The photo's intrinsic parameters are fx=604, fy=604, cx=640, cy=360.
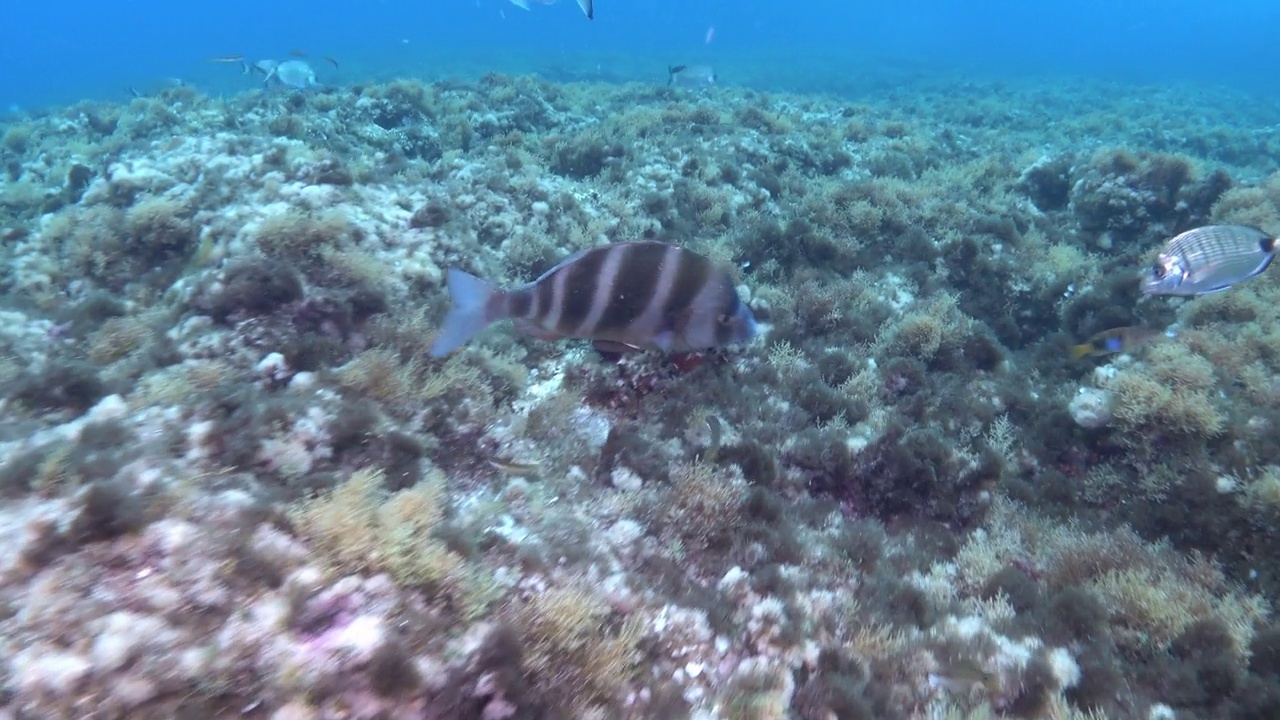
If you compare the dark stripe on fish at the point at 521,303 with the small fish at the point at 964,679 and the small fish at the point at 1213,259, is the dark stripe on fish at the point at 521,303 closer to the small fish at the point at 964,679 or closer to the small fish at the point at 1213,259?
the small fish at the point at 964,679

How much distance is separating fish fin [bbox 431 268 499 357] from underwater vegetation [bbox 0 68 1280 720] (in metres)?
0.70

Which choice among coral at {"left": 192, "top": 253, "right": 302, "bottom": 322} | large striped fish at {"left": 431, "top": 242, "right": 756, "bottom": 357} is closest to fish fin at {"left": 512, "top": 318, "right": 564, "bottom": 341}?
large striped fish at {"left": 431, "top": 242, "right": 756, "bottom": 357}

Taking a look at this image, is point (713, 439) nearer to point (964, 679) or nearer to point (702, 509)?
point (702, 509)

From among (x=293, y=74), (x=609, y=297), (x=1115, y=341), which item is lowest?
(x=1115, y=341)

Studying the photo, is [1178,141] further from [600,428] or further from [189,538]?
[189,538]

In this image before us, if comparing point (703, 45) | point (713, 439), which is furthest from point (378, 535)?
point (703, 45)

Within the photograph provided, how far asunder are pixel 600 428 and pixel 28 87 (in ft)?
227

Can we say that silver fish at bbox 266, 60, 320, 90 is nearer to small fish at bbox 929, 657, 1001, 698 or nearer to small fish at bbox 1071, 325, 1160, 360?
small fish at bbox 1071, 325, 1160, 360

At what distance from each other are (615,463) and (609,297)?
1.24m

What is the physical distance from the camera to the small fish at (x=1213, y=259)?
3930 millimetres

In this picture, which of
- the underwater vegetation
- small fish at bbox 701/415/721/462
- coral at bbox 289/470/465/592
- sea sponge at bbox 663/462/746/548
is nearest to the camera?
the underwater vegetation

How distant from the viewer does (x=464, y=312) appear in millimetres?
2951

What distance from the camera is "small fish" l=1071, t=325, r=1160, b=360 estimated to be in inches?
182

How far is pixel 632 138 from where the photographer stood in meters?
9.30
